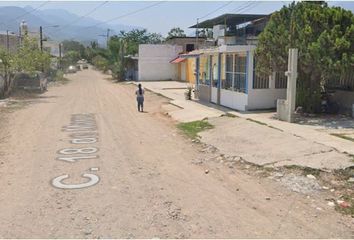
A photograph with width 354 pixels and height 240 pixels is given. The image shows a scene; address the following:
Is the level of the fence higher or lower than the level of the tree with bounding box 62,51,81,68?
lower

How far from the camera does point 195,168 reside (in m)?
8.98

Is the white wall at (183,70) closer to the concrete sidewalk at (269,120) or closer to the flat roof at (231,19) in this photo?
the flat roof at (231,19)

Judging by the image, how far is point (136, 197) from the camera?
6.88 metres

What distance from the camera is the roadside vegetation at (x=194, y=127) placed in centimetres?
Result: 1325

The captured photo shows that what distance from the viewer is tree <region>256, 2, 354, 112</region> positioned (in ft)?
44.7

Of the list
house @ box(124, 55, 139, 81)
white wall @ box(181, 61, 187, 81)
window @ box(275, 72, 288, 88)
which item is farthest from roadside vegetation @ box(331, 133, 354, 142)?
house @ box(124, 55, 139, 81)

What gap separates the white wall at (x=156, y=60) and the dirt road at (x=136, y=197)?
3471 centimetres

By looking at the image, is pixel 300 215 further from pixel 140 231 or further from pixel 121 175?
pixel 121 175

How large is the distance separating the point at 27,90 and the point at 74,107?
11.0m

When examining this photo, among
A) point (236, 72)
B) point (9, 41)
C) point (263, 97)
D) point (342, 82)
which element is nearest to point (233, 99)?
point (236, 72)

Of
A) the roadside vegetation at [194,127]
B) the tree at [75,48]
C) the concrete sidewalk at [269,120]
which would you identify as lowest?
the roadside vegetation at [194,127]

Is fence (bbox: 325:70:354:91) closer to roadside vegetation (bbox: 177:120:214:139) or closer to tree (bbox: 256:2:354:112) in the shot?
tree (bbox: 256:2:354:112)

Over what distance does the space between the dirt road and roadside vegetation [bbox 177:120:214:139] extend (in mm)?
1278

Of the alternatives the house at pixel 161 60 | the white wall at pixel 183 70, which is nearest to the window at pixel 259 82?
the white wall at pixel 183 70
